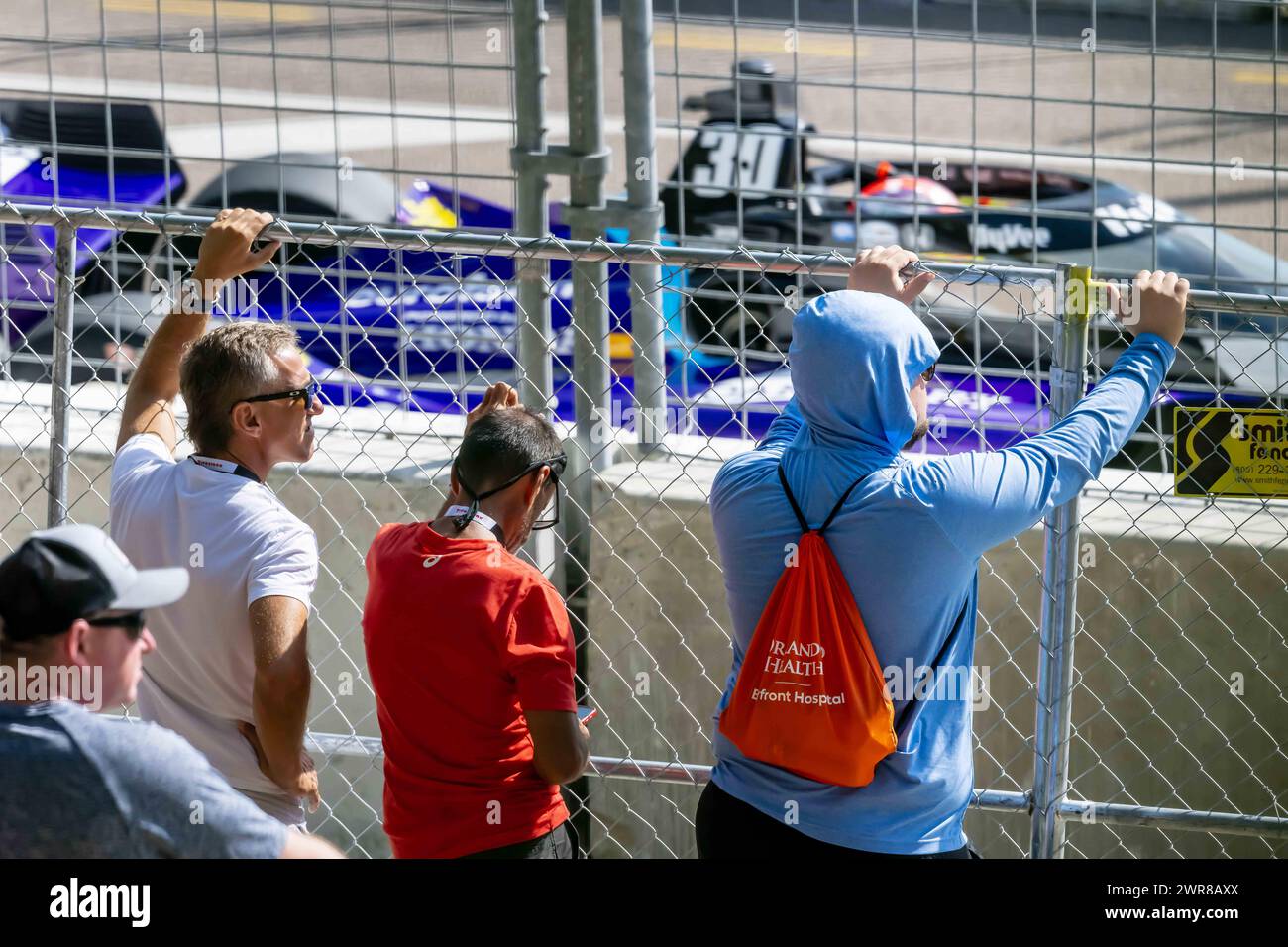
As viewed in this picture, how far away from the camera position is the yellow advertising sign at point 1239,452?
9.75ft

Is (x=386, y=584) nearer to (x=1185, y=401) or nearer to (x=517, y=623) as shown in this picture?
(x=517, y=623)

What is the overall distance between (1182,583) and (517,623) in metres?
1.84

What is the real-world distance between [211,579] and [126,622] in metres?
0.56

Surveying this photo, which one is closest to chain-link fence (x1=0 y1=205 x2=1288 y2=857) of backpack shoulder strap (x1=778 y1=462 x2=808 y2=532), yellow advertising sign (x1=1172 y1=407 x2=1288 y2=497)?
yellow advertising sign (x1=1172 y1=407 x2=1288 y2=497)

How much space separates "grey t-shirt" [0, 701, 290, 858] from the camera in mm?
1814

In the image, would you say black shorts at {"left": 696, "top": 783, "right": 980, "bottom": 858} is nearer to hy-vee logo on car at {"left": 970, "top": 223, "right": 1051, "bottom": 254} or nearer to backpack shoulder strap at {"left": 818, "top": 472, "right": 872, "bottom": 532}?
backpack shoulder strap at {"left": 818, "top": 472, "right": 872, "bottom": 532}

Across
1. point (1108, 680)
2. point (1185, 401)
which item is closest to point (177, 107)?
point (1185, 401)

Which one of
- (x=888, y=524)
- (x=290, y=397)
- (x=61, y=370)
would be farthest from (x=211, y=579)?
(x=888, y=524)

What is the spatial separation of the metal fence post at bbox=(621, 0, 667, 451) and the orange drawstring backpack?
131 cm

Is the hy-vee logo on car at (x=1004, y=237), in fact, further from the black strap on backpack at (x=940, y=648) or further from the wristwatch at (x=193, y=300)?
the black strap on backpack at (x=940, y=648)

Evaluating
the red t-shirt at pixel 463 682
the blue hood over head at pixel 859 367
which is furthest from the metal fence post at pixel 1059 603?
the red t-shirt at pixel 463 682

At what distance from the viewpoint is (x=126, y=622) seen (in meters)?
1.95

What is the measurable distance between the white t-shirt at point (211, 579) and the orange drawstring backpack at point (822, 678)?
875mm

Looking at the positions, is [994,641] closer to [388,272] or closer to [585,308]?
[585,308]
